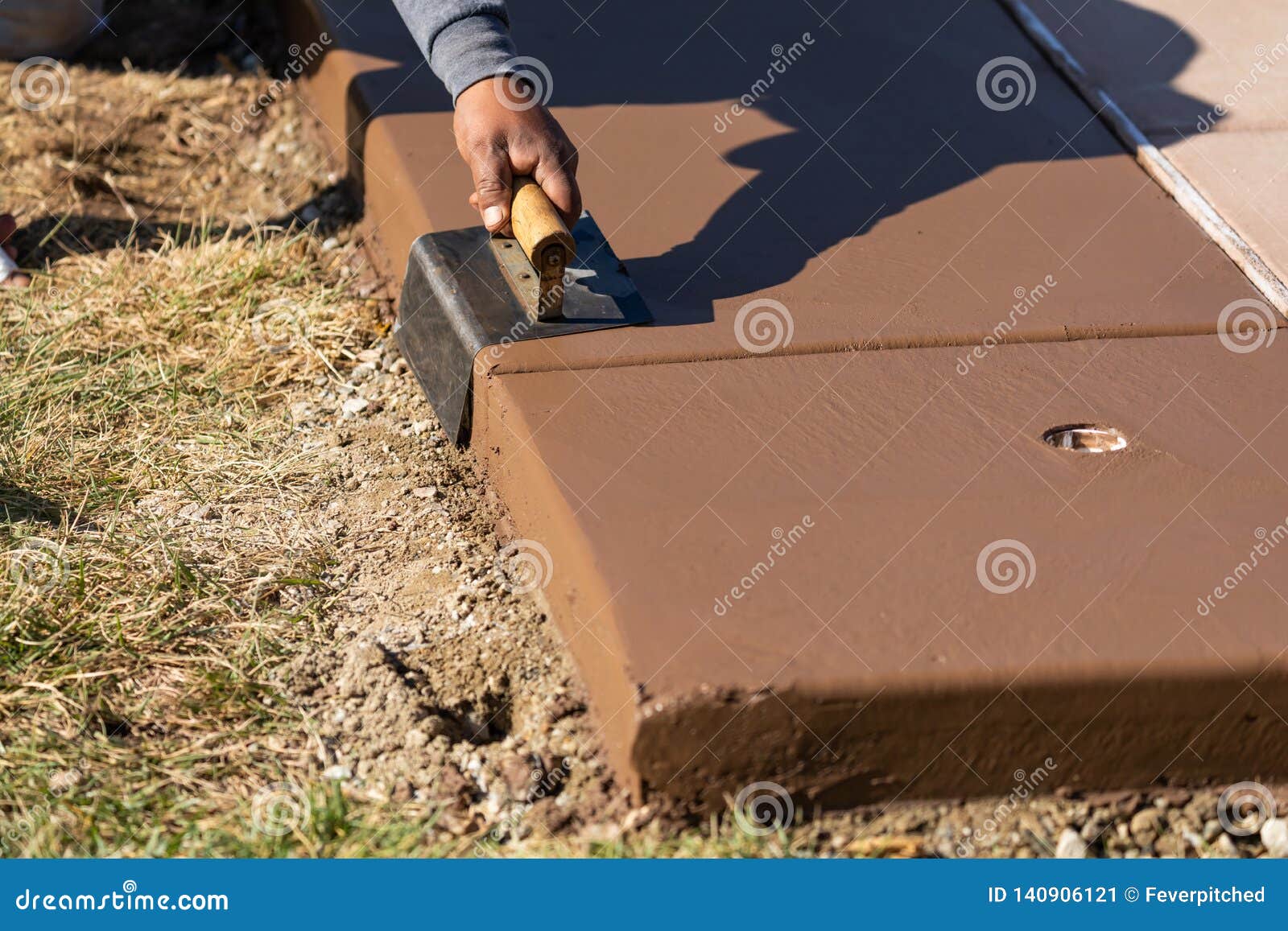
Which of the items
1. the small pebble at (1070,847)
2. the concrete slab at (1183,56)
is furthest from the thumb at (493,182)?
the concrete slab at (1183,56)

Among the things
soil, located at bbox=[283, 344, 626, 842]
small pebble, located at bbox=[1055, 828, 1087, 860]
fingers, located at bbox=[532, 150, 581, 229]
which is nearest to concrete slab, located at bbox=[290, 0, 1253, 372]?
fingers, located at bbox=[532, 150, 581, 229]

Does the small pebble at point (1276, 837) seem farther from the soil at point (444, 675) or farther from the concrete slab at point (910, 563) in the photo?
the soil at point (444, 675)

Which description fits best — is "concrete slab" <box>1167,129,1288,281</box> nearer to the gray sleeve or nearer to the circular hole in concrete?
the circular hole in concrete

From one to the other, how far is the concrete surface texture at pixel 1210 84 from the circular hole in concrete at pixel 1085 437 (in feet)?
2.49

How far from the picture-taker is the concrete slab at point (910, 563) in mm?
1920

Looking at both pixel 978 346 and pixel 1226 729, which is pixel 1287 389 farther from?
pixel 1226 729

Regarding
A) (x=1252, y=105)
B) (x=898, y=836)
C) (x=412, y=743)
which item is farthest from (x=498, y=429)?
(x=1252, y=105)

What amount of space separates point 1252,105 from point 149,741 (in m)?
3.03

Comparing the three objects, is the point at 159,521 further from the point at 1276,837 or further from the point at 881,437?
the point at 1276,837

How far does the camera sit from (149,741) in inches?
81.1

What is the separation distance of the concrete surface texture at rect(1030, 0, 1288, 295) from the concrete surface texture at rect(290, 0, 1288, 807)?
0.17 meters

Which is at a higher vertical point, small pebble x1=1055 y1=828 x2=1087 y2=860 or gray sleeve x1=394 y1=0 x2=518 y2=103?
gray sleeve x1=394 y1=0 x2=518 y2=103

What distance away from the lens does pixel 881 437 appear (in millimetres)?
2293

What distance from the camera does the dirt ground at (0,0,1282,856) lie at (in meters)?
1.96
